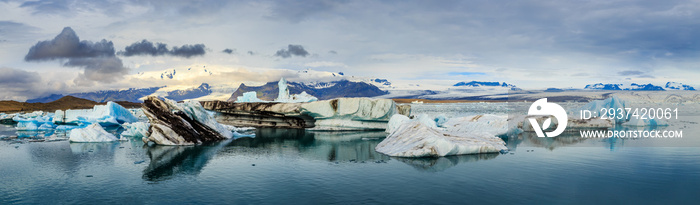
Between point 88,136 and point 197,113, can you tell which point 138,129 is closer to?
point 88,136

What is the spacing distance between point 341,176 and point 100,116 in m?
32.0

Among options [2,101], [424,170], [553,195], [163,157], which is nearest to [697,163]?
[553,195]

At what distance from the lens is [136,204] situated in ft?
26.4

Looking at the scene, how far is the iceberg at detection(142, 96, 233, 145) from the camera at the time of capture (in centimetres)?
1812

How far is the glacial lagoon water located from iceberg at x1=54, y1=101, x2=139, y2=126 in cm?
1882

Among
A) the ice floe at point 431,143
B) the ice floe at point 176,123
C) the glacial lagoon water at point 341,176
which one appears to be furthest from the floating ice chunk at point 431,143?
the ice floe at point 176,123

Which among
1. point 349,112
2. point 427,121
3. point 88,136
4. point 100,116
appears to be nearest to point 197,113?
point 88,136

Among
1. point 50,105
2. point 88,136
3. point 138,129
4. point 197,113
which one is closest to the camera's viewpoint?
point 88,136

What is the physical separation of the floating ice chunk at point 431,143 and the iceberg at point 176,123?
347 inches

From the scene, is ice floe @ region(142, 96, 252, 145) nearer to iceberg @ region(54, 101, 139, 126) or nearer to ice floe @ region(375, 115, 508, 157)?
ice floe @ region(375, 115, 508, 157)

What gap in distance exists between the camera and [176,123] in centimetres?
1866

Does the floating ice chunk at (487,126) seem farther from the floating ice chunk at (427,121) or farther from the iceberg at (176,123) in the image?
the iceberg at (176,123)

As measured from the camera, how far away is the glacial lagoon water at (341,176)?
854 centimetres

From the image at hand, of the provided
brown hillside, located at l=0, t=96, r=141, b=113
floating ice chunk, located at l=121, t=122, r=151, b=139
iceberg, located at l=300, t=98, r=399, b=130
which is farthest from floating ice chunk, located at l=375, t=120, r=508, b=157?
brown hillside, located at l=0, t=96, r=141, b=113
